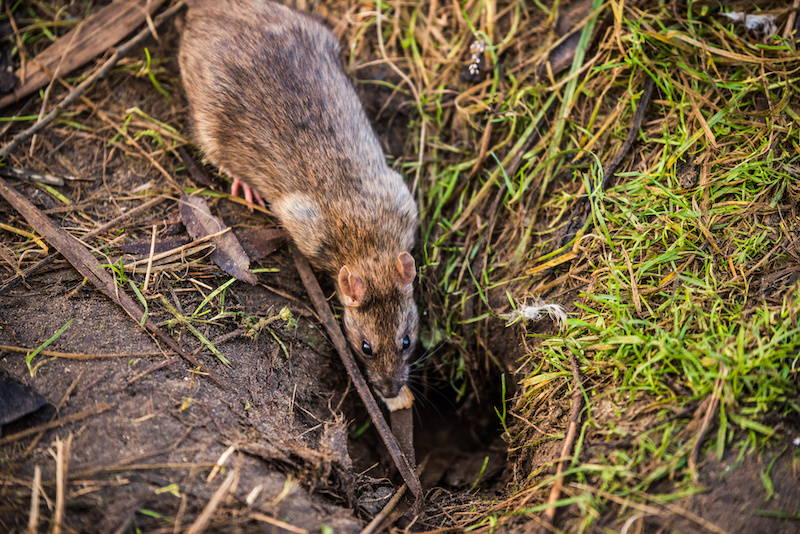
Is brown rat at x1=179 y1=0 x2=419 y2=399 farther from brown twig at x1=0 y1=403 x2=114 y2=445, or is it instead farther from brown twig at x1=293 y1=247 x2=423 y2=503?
brown twig at x1=0 y1=403 x2=114 y2=445

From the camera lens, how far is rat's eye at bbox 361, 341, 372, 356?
3926mm

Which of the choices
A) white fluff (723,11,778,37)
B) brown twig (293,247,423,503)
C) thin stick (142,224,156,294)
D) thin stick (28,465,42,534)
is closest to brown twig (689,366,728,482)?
brown twig (293,247,423,503)

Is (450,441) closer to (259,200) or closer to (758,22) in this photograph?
(259,200)

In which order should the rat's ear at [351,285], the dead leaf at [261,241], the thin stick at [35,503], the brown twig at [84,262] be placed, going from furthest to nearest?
1. the dead leaf at [261,241]
2. the rat's ear at [351,285]
3. the brown twig at [84,262]
4. the thin stick at [35,503]

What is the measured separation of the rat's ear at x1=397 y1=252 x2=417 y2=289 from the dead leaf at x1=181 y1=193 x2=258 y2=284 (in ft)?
3.42

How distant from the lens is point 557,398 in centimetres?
340

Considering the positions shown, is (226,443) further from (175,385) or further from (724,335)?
(724,335)

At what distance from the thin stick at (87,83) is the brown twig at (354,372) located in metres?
2.21

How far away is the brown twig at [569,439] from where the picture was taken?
2758 mm

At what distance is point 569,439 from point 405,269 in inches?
61.7

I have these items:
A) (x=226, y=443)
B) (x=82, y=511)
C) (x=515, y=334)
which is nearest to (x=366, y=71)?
(x=515, y=334)

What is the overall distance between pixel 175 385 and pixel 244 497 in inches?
33.6

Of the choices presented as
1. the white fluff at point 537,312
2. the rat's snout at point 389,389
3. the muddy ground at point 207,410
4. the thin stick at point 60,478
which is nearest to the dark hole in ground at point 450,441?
the muddy ground at point 207,410

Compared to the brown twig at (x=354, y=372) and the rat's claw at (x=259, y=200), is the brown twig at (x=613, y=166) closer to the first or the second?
the brown twig at (x=354, y=372)
